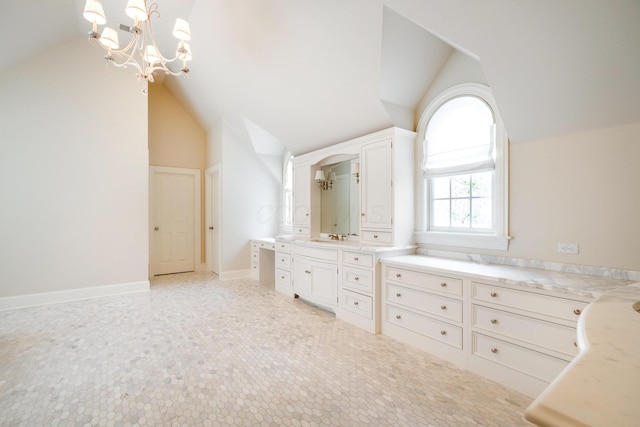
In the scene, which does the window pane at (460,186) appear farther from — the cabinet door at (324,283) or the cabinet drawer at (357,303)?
the cabinet door at (324,283)

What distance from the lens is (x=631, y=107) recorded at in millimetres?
1978

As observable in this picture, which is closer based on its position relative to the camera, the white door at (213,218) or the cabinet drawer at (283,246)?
the cabinet drawer at (283,246)

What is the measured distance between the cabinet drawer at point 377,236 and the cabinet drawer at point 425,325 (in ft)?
2.34

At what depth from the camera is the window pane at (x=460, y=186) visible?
300 cm

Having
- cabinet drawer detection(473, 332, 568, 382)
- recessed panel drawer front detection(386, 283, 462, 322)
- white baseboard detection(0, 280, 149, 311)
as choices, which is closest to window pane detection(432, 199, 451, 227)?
recessed panel drawer front detection(386, 283, 462, 322)

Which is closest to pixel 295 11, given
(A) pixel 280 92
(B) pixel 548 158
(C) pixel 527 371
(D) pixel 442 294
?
(A) pixel 280 92

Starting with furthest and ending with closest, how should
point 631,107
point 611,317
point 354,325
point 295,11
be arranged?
point 354,325
point 295,11
point 631,107
point 611,317

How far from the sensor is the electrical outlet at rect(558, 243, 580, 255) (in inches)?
89.1

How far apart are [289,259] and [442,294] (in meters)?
2.45

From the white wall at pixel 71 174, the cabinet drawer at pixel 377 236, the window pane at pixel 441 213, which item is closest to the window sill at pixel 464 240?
the window pane at pixel 441 213

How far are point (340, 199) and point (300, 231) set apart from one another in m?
0.89

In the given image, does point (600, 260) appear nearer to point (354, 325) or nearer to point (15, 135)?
point (354, 325)

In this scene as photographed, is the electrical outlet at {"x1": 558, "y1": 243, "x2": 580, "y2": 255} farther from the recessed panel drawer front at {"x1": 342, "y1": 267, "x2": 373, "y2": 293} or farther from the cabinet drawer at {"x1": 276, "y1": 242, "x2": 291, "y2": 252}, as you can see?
the cabinet drawer at {"x1": 276, "y1": 242, "x2": 291, "y2": 252}

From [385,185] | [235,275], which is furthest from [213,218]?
[385,185]
